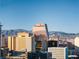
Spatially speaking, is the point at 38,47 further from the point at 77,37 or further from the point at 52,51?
the point at 77,37

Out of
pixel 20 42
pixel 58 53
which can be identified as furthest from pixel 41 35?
pixel 58 53

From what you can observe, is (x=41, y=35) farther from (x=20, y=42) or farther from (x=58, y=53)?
(x=58, y=53)

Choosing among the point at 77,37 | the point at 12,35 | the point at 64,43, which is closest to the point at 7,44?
the point at 12,35

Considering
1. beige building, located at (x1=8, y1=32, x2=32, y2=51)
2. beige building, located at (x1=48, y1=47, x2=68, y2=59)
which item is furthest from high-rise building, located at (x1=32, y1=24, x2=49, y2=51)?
beige building, located at (x1=48, y1=47, x2=68, y2=59)

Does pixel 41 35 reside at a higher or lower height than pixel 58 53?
higher

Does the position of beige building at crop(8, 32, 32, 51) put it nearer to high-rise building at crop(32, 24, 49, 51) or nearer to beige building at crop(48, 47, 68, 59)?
high-rise building at crop(32, 24, 49, 51)
